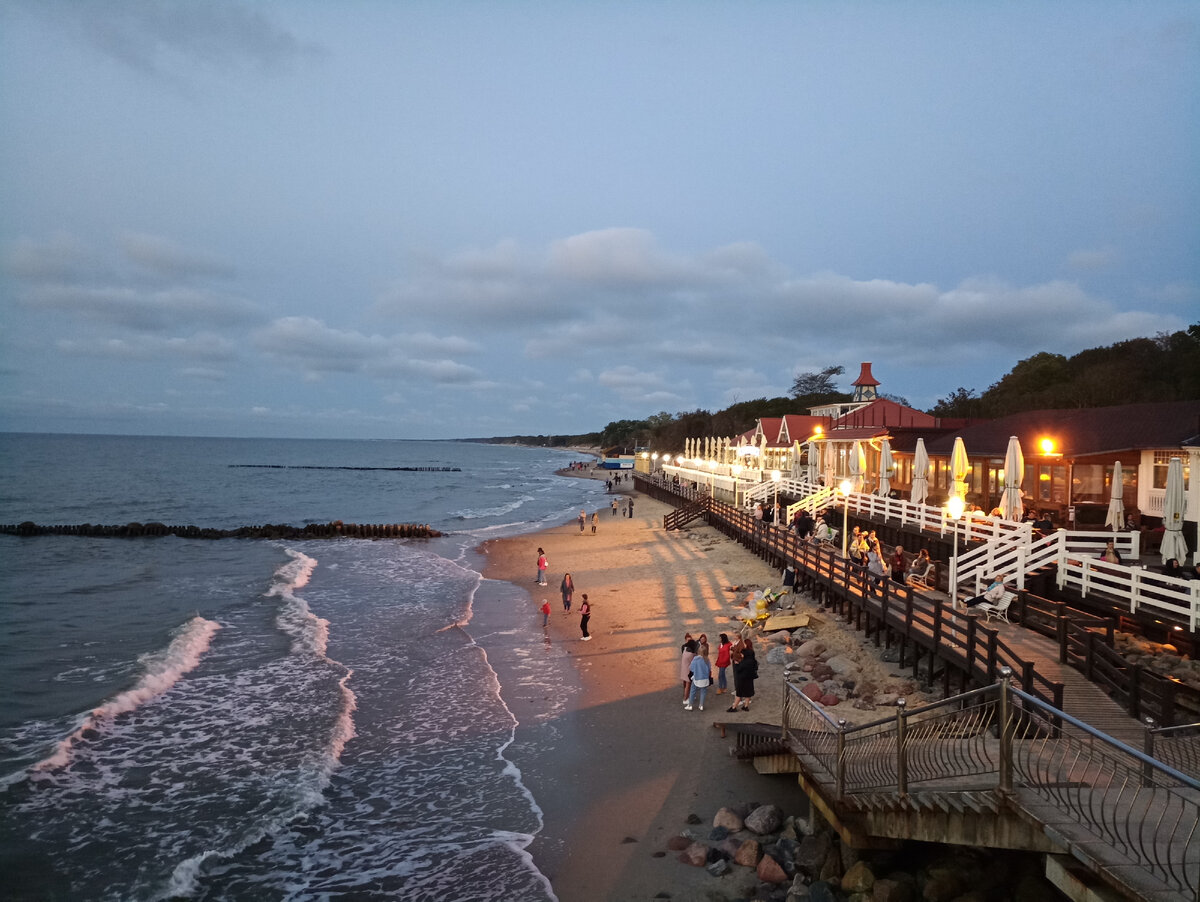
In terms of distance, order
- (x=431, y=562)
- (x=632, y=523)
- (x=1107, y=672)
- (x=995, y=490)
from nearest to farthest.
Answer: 1. (x=1107, y=672)
2. (x=995, y=490)
3. (x=431, y=562)
4. (x=632, y=523)

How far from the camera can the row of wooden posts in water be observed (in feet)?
151

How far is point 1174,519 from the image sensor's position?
14.6 meters

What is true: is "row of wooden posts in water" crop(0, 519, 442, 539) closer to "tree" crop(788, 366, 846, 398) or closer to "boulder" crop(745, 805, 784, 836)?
"boulder" crop(745, 805, 784, 836)

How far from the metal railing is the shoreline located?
278 centimetres

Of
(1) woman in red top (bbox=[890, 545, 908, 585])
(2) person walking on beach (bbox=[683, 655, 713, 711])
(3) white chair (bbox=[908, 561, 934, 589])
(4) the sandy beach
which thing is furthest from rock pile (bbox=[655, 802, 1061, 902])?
(1) woman in red top (bbox=[890, 545, 908, 585])

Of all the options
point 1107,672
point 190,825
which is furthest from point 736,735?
point 190,825

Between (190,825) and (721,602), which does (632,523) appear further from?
(190,825)

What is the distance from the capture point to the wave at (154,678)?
13133 mm

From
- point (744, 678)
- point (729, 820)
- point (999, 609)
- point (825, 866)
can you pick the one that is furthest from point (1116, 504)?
point (825, 866)

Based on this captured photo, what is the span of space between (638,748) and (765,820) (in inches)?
138

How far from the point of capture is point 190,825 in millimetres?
10617

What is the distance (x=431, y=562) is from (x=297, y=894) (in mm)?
26362

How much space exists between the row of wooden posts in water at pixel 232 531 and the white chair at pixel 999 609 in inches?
1428

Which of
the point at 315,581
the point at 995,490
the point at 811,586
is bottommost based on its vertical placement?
the point at 315,581
